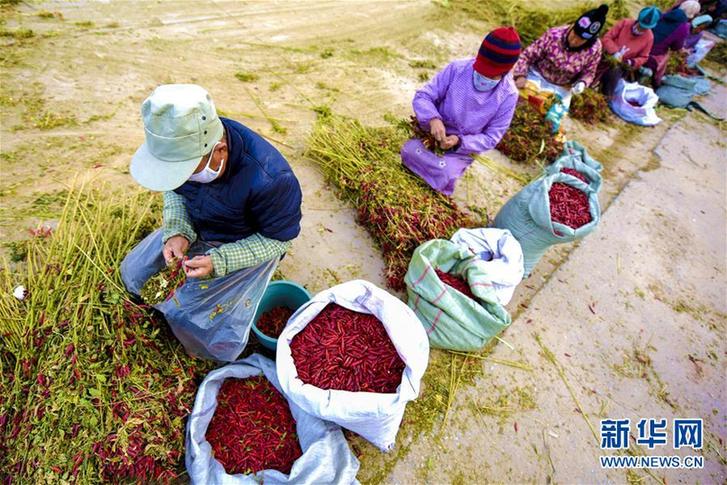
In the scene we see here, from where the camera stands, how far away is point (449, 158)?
3322 millimetres

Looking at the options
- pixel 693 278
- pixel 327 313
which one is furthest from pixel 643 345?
pixel 327 313

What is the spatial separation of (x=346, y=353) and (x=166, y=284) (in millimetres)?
988

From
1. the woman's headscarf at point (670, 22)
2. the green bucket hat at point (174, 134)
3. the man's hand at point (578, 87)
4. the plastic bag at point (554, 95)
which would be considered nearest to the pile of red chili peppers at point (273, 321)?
the green bucket hat at point (174, 134)

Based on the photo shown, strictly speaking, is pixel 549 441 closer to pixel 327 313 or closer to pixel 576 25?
pixel 327 313

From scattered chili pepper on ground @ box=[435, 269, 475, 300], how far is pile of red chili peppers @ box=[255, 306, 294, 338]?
1056 mm

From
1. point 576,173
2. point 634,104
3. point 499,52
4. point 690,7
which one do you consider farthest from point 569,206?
point 690,7

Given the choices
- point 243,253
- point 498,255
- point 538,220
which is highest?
point 243,253

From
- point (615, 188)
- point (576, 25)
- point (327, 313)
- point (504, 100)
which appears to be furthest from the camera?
point (615, 188)

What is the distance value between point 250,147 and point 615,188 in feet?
14.4

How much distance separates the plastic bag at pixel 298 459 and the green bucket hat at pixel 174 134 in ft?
3.85

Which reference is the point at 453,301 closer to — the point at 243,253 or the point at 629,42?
the point at 243,253

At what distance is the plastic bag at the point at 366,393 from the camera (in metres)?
1.94

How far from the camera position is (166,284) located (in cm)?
192

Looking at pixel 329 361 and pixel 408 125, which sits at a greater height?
pixel 408 125
